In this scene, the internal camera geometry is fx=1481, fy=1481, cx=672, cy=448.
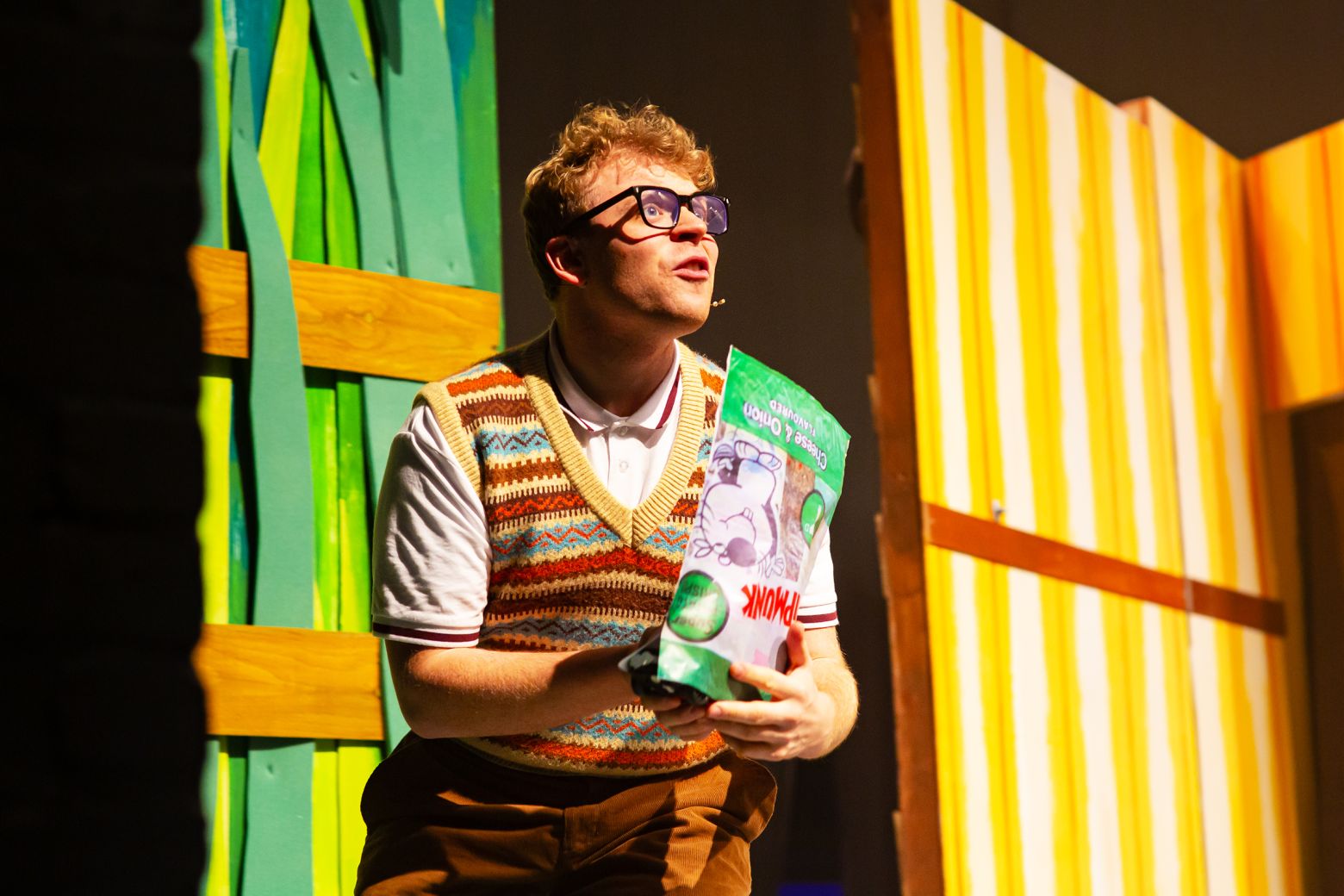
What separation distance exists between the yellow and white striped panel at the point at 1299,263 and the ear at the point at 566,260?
319 cm

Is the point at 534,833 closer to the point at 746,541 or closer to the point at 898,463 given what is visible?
the point at 746,541

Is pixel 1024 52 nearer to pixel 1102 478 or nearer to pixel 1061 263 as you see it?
pixel 1061 263

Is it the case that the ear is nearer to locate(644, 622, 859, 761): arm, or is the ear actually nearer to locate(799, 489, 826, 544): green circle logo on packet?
locate(799, 489, 826, 544): green circle logo on packet

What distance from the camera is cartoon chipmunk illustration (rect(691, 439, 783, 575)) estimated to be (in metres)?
1.47

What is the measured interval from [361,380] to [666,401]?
1.04 meters

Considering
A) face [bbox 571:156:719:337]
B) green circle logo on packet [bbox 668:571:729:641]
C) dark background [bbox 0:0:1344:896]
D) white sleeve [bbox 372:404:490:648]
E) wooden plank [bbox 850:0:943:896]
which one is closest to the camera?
dark background [bbox 0:0:1344:896]

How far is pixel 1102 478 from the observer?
3.78 m

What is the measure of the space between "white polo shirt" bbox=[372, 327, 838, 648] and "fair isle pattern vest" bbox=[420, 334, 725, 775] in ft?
0.09

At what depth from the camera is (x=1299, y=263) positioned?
4.51 m

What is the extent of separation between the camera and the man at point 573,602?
167 cm

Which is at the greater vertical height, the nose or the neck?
the nose

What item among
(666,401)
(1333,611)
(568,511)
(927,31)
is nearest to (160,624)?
(568,511)

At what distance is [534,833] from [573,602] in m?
0.27

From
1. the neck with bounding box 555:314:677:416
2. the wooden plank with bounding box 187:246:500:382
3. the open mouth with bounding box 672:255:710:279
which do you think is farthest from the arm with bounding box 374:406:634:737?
the wooden plank with bounding box 187:246:500:382
